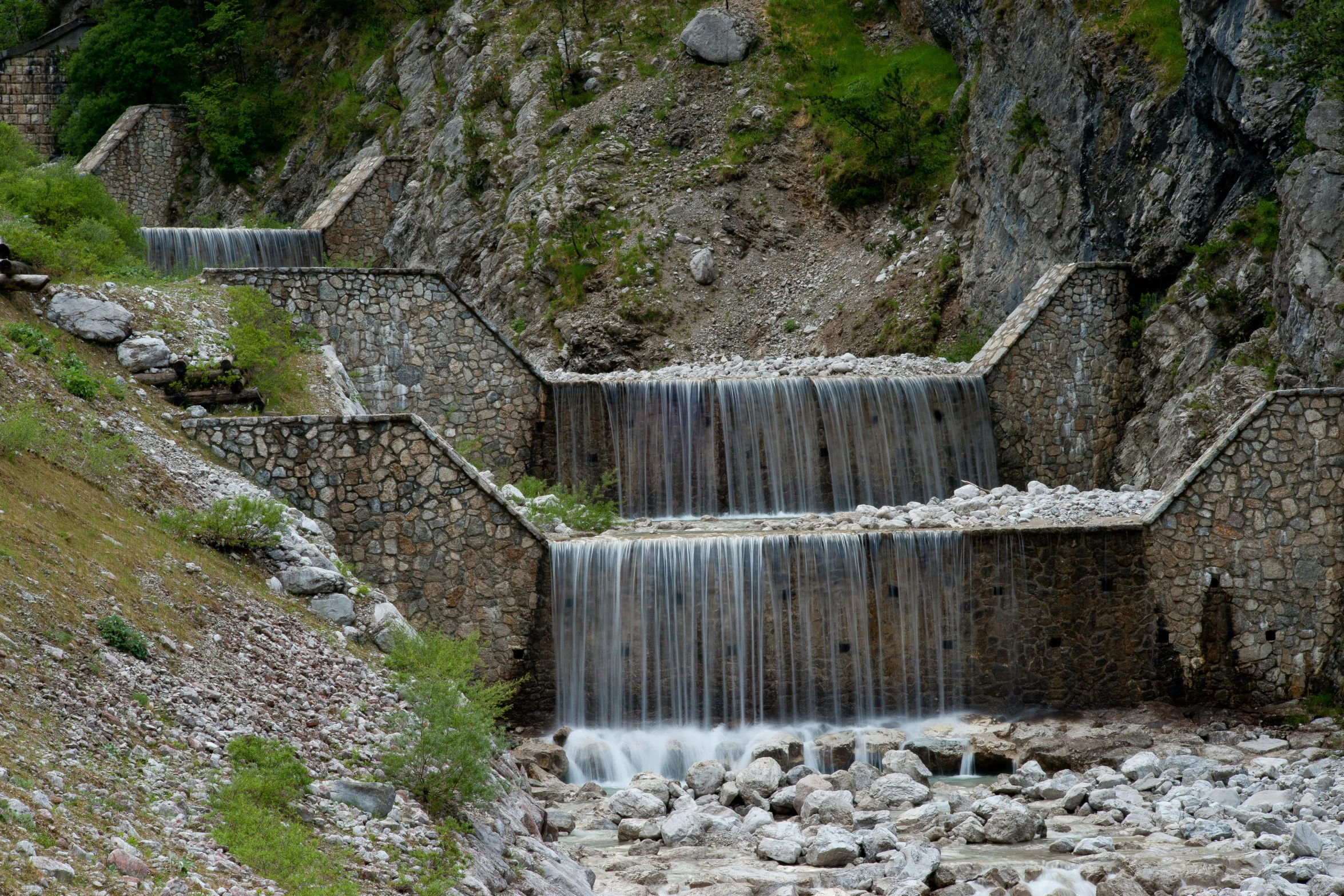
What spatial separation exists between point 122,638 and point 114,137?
103ft

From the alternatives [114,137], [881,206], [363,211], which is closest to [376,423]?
[363,211]

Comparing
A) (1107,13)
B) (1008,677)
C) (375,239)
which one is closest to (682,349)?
(375,239)

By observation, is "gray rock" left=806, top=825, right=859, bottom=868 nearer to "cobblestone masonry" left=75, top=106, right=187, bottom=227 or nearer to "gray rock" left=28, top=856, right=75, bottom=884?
"gray rock" left=28, top=856, right=75, bottom=884

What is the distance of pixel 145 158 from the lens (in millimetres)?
35750

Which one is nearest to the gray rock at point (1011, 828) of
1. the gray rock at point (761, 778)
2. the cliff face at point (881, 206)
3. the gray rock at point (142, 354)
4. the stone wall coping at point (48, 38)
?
the gray rock at point (761, 778)

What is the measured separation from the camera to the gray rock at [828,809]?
12.1m

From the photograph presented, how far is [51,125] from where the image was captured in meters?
38.9

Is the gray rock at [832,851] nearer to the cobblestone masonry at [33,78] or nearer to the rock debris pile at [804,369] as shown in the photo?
the rock debris pile at [804,369]

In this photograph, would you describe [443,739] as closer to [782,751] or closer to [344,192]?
[782,751]

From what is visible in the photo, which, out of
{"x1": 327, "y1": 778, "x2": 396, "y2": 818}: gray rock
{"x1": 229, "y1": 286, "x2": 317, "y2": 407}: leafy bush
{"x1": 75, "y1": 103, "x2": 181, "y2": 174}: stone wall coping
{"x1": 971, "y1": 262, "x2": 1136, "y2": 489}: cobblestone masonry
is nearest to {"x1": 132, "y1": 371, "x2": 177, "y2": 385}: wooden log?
{"x1": 229, "y1": 286, "x2": 317, "y2": 407}: leafy bush

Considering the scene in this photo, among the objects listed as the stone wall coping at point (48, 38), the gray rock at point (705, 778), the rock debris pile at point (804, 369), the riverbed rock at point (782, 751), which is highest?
the stone wall coping at point (48, 38)

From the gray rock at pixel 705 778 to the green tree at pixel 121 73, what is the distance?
1238 inches

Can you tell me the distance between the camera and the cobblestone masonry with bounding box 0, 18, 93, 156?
3931cm

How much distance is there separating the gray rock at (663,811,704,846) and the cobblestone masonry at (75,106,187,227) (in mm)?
28634
